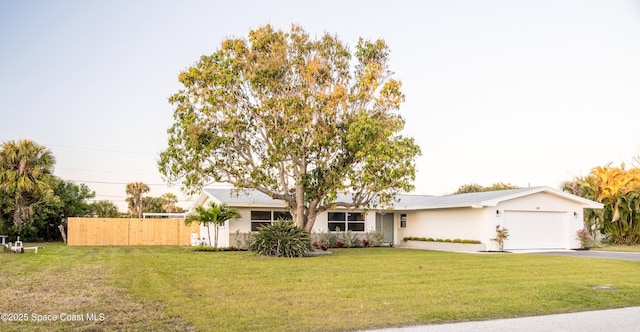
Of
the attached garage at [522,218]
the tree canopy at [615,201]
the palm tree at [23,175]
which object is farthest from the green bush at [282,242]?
the tree canopy at [615,201]

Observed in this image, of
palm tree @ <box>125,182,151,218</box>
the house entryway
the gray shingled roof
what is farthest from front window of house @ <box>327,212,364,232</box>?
palm tree @ <box>125,182,151,218</box>

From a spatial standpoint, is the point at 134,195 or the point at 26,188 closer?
the point at 26,188

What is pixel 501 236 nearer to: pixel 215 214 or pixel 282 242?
pixel 282 242

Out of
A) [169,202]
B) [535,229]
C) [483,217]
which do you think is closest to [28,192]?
[483,217]

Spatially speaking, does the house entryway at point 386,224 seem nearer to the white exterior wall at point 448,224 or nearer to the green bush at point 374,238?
the white exterior wall at point 448,224

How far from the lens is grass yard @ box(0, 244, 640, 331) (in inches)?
313

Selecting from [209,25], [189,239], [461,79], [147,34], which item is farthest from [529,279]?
[189,239]

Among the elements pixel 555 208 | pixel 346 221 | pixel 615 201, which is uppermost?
pixel 615 201

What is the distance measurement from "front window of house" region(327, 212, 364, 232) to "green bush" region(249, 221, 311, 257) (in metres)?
8.25

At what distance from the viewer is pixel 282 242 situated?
20688mm

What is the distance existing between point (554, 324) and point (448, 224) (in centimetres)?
2054

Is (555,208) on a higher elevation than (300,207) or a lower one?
lower

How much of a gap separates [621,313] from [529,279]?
4203 millimetres

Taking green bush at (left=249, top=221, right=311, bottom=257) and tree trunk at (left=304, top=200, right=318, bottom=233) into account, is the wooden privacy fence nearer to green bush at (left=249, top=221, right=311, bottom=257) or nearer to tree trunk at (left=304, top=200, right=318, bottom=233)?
tree trunk at (left=304, top=200, right=318, bottom=233)
